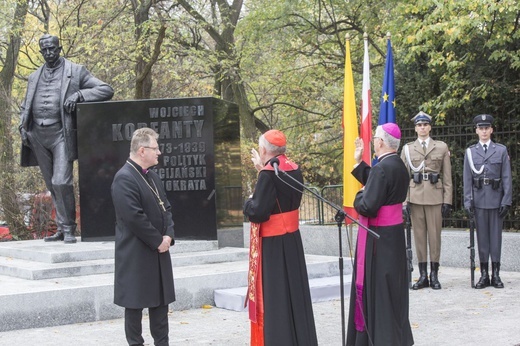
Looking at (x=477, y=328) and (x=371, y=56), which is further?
(x=371, y=56)

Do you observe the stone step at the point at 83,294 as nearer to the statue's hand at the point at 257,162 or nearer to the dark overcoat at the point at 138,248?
the dark overcoat at the point at 138,248

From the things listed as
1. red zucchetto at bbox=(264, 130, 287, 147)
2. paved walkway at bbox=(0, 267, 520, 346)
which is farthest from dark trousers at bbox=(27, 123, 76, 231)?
red zucchetto at bbox=(264, 130, 287, 147)

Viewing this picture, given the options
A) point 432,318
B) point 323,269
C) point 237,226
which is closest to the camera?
point 432,318

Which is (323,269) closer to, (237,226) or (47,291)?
(237,226)

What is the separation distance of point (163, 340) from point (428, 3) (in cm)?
893

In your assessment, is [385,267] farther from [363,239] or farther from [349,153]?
[349,153]

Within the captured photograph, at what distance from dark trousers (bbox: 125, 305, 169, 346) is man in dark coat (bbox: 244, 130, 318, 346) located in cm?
72

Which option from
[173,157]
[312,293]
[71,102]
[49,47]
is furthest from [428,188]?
[49,47]

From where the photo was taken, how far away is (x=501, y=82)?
1405 centimetres

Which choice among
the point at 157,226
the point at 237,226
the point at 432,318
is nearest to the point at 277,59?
the point at 237,226

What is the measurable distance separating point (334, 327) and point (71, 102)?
16.1 ft

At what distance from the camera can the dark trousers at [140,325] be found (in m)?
6.93

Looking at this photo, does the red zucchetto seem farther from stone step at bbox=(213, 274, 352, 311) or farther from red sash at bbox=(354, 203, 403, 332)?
stone step at bbox=(213, 274, 352, 311)

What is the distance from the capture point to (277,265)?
23.0ft
